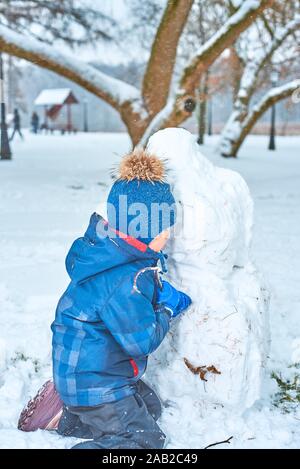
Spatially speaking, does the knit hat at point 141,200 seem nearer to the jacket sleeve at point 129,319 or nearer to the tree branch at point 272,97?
the jacket sleeve at point 129,319

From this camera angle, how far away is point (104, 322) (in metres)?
2.44

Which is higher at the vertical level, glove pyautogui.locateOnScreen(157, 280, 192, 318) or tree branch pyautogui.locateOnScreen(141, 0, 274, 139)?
tree branch pyautogui.locateOnScreen(141, 0, 274, 139)

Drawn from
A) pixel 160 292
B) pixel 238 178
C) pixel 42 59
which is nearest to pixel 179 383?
pixel 160 292

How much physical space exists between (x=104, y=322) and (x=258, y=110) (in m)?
14.1

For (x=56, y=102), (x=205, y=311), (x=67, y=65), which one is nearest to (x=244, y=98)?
(x=67, y=65)

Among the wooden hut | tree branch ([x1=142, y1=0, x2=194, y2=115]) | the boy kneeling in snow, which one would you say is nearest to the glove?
the boy kneeling in snow

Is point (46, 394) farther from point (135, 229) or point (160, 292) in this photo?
point (135, 229)

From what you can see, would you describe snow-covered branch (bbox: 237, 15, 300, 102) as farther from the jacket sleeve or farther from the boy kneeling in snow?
the jacket sleeve

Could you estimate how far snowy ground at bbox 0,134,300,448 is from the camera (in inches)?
109

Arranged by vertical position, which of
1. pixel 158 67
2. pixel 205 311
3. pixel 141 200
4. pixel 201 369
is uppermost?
pixel 158 67

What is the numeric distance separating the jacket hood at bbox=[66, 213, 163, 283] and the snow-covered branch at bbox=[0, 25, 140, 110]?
8086mm

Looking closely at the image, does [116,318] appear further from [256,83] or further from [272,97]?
[256,83]

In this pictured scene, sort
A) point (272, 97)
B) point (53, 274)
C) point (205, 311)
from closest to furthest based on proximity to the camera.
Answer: point (205, 311) → point (53, 274) → point (272, 97)
